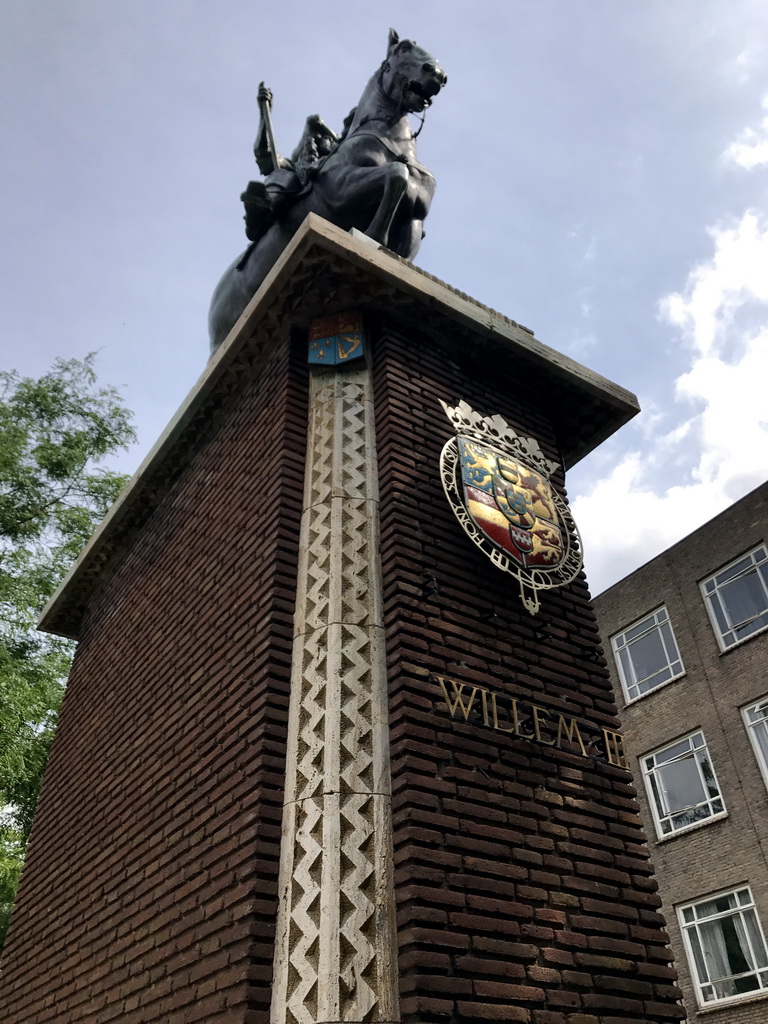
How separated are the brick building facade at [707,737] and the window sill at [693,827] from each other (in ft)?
0.10

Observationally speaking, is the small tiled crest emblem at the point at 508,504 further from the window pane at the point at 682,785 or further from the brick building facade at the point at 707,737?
the window pane at the point at 682,785

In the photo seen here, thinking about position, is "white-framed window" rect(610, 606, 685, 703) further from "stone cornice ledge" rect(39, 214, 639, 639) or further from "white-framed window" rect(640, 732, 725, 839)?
"stone cornice ledge" rect(39, 214, 639, 639)

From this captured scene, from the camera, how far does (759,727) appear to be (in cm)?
1959

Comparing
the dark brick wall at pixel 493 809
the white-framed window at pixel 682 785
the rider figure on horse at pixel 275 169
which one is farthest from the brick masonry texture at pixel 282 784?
the white-framed window at pixel 682 785

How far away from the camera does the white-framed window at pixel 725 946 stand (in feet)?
58.6

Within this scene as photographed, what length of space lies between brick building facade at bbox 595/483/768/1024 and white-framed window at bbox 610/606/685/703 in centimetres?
4

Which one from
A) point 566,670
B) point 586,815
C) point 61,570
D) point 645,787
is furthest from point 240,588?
point 645,787

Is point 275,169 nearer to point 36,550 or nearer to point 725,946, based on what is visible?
point 36,550

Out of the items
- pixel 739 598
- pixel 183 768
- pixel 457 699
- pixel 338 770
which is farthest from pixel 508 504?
pixel 739 598

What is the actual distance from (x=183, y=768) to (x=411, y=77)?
7945 mm

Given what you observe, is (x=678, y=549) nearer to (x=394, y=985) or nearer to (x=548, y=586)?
(x=548, y=586)

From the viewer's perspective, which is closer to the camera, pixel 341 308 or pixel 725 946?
pixel 341 308

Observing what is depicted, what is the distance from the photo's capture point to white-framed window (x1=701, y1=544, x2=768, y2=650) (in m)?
20.9

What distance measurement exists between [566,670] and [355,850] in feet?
8.36
